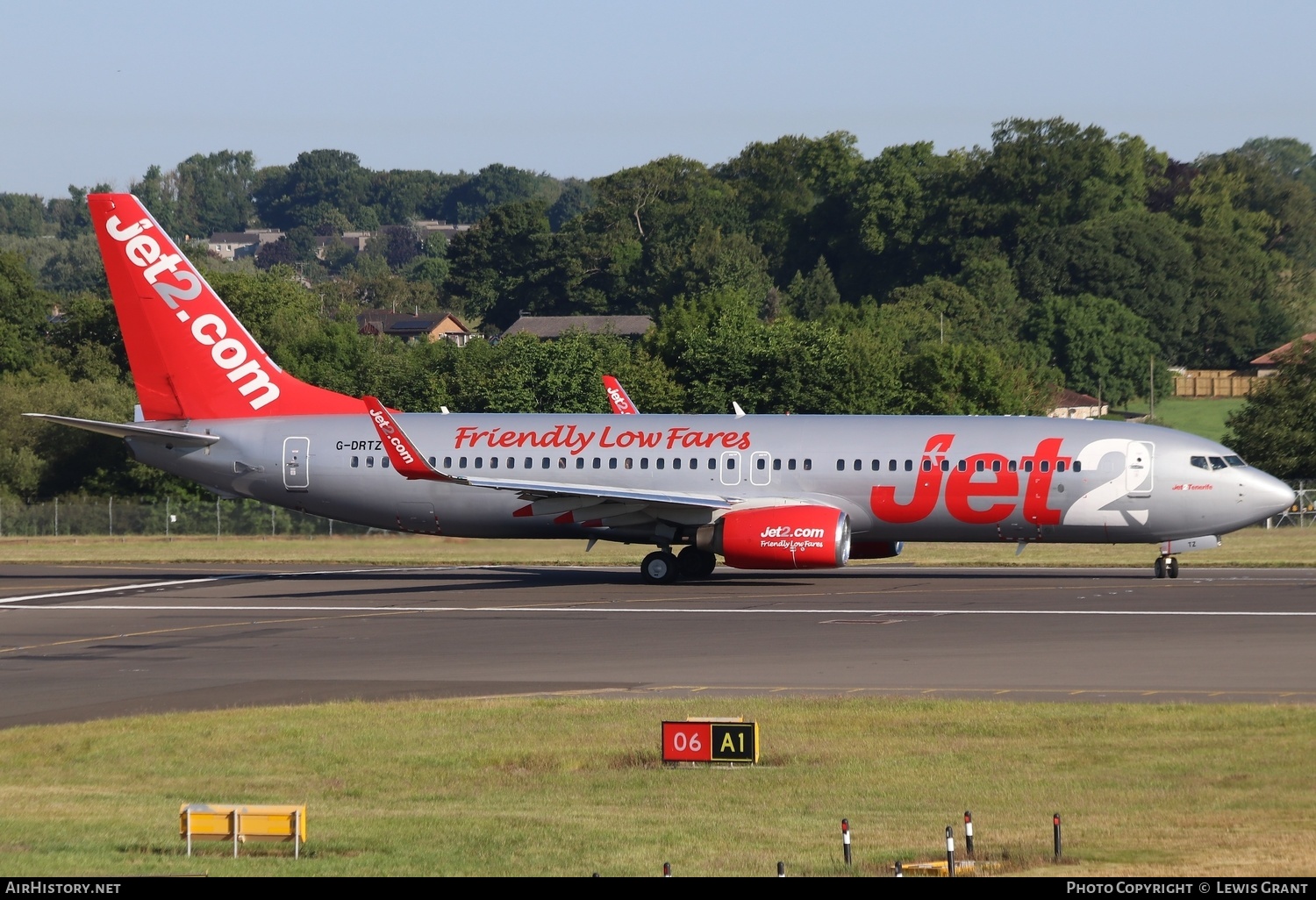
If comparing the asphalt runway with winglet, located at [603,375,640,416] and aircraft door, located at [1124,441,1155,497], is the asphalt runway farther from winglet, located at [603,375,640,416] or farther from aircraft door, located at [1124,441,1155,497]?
winglet, located at [603,375,640,416]

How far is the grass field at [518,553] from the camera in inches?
1864

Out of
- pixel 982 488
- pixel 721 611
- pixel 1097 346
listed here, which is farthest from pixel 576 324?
pixel 721 611

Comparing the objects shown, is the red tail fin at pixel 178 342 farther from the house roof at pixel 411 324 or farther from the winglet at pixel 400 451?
the house roof at pixel 411 324

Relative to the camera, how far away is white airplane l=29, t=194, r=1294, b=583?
3825 centimetres

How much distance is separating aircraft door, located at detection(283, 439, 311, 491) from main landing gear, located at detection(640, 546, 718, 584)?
8.64m

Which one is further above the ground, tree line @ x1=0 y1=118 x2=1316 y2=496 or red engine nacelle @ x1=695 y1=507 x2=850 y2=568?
tree line @ x1=0 y1=118 x2=1316 y2=496

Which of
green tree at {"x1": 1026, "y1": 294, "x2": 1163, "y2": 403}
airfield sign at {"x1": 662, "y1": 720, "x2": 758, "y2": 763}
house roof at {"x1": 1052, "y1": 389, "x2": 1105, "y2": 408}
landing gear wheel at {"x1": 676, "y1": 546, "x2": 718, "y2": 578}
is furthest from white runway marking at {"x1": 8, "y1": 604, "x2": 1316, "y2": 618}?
green tree at {"x1": 1026, "y1": 294, "x2": 1163, "y2": 403}

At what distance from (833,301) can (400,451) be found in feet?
419

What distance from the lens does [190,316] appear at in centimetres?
4312

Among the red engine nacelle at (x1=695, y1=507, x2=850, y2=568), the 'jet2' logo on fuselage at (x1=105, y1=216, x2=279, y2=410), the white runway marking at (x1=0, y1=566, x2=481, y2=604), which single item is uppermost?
the 'jet2' logo on fuselage at (x1=105, y1=216, x2=279, y2=410)

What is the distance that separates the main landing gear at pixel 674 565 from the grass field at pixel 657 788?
61.0 ft

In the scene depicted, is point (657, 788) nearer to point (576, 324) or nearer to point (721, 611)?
point (721, 611)

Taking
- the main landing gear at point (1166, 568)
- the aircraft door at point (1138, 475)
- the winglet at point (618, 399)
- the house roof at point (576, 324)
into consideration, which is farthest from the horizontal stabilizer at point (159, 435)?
the house roof at point (576, 324)

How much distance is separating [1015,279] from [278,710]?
142 m
